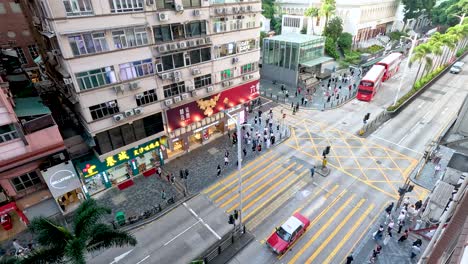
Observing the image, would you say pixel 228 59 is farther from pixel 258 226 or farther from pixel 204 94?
pixel 258 226

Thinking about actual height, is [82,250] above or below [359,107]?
above

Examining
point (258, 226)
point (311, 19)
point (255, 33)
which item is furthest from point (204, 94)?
point (311, 19)

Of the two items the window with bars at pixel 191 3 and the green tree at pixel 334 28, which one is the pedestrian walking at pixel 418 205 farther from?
the green tree at pixel 334 28

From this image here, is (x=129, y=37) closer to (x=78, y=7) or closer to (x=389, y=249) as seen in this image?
(x=78, y=7)

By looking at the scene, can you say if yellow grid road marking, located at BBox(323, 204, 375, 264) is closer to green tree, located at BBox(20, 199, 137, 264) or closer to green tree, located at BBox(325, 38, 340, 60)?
green tree, located at BBox(20, 199, 137, 264)

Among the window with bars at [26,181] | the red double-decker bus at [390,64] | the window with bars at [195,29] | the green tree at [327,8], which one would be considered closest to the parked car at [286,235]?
the window with bars at [195,29]

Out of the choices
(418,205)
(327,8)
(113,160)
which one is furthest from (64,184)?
(327,8)
